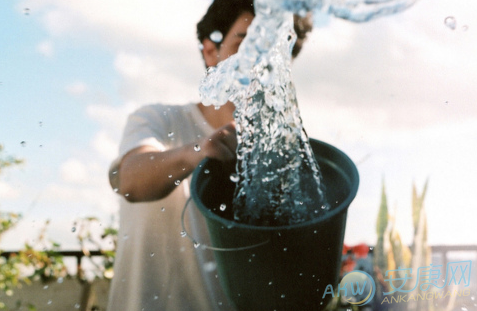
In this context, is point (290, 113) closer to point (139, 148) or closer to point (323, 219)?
point (323, 219)

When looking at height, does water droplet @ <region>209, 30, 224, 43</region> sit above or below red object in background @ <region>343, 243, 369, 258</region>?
above

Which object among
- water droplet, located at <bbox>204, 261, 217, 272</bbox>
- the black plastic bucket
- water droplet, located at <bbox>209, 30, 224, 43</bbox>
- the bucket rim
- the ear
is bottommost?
water droplet, located at <bbox>204, 261, 217, 272</bbox>

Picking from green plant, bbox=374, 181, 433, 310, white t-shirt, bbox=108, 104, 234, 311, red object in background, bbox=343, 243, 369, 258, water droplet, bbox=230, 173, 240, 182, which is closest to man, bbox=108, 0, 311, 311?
white t-shirt, bbox=108, 104, 234, 311

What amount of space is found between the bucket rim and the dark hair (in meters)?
0.56

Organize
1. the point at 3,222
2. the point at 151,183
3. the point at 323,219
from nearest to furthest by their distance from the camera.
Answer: the point at 323,219
the point at 151,183
the point at 3,222

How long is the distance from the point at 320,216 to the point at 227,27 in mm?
733

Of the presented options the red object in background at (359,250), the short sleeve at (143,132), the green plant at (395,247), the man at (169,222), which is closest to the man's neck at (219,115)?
the man at (169,222)

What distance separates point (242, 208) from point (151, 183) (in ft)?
0.78

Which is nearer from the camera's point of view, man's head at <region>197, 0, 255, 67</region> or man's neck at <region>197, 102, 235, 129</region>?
man's head at <region>197, 0, 255, 67</region>

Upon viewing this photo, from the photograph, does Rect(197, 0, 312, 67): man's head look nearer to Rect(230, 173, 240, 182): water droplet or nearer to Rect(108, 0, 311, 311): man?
Rect(108, 0, 311, 311): man

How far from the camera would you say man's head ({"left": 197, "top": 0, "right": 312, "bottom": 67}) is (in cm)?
118

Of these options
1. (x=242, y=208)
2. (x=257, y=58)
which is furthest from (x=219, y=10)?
(x=242, y=208)

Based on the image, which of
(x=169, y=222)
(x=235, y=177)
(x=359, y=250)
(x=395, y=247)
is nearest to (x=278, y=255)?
(x=235, y=177)

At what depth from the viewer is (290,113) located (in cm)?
84
